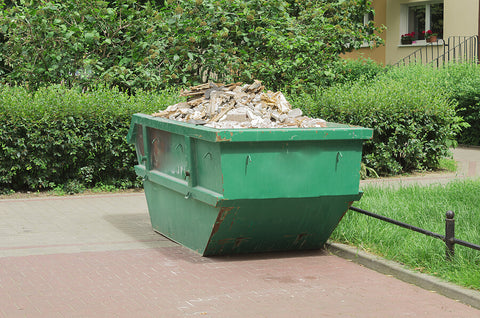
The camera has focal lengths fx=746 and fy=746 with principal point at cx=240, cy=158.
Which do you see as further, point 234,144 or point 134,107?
point 134,107

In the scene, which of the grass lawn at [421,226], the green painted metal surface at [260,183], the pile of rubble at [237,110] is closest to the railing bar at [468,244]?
the grass lawn at [421,226]

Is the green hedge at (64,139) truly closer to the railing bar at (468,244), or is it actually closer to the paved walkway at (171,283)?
the paved walkway at (171,283)

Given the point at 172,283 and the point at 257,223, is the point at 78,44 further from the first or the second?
the point at 172,283

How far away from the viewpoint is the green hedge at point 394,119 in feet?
40.8

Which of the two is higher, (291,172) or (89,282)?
(291,172)

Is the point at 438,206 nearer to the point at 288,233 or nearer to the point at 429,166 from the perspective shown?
the point at 288,233

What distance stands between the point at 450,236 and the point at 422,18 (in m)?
21.1

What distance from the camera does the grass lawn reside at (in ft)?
20.5

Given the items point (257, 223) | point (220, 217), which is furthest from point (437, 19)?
point (220, 217)

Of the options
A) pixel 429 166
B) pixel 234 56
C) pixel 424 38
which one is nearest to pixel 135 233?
pixel 234 56

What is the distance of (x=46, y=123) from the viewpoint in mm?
10766

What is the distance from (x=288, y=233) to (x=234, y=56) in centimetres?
696

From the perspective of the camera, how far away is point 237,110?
717cm

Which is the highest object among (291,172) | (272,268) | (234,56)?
(234,56)
